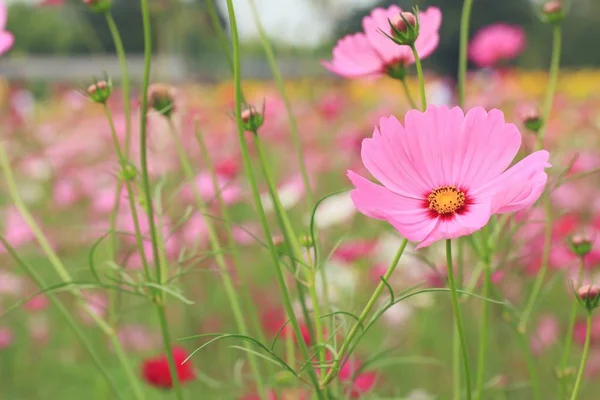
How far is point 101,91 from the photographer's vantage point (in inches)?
17.3

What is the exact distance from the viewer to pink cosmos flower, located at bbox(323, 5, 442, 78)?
437mm

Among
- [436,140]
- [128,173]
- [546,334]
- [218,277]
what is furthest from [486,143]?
[218,277]

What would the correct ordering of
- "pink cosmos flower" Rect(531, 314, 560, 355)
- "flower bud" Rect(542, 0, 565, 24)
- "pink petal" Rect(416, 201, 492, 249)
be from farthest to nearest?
"pink cosmos flower" Rect(531, 314, 560, 355), "flower bud" Rect(542, 0, 565, 24), "pink petal" Rect(416, 201, 492, 249)

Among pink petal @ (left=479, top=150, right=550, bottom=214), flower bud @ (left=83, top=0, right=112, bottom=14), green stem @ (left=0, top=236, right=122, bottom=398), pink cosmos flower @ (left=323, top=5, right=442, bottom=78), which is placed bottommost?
green stem @ (left=0, top=236, right=122, bottom=398)

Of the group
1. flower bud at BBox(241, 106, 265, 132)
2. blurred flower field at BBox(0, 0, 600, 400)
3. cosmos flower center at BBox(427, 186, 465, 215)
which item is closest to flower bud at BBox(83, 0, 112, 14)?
blurred flower field at BBox(0, 0, 600, 400)

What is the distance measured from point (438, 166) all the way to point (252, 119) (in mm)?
101

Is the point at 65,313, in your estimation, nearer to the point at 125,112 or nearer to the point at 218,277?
the point at 125,112

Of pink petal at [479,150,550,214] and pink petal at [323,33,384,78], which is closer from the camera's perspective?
pink petal at [479,150,550,214]

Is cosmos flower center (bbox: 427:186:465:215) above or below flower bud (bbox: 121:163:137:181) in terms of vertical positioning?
above

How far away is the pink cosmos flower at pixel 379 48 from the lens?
44 centimetres

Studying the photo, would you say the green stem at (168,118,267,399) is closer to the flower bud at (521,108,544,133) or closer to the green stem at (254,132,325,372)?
the green stem at (254,132,325,372)

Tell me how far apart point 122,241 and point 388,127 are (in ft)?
4.08

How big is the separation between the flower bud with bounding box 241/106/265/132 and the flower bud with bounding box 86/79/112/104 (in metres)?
0.09

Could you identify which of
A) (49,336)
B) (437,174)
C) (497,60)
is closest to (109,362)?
(49,336)
